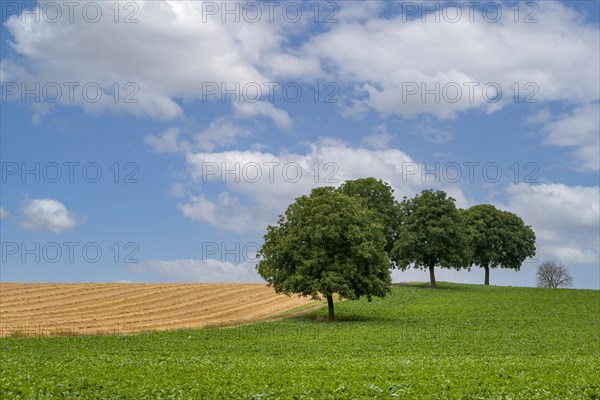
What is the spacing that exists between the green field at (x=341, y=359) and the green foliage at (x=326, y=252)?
12.0 ft

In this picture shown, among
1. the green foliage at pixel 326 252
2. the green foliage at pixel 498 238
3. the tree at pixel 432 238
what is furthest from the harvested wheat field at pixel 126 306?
the green foliage at pixel 498 238

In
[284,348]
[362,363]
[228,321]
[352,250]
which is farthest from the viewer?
[228,321]

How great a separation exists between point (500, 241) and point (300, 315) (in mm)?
57850

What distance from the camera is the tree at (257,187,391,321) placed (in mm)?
58344

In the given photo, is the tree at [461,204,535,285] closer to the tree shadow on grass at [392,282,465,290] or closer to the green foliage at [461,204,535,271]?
the green foliage at [461,204,535,271]

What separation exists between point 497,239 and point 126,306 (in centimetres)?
6758

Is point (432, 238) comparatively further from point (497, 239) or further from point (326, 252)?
point (326, 252)

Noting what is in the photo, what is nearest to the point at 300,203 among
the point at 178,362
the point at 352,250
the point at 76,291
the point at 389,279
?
the point at 352,250

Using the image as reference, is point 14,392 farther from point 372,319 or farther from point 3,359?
point 372,319

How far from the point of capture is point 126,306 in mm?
75062

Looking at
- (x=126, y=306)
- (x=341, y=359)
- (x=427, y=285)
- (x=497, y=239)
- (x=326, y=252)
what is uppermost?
(x=497, y=239)

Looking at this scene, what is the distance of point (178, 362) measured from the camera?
1261 inches

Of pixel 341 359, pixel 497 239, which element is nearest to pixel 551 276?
pixel 497 239

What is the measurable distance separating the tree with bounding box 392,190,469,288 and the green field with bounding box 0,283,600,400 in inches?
717
